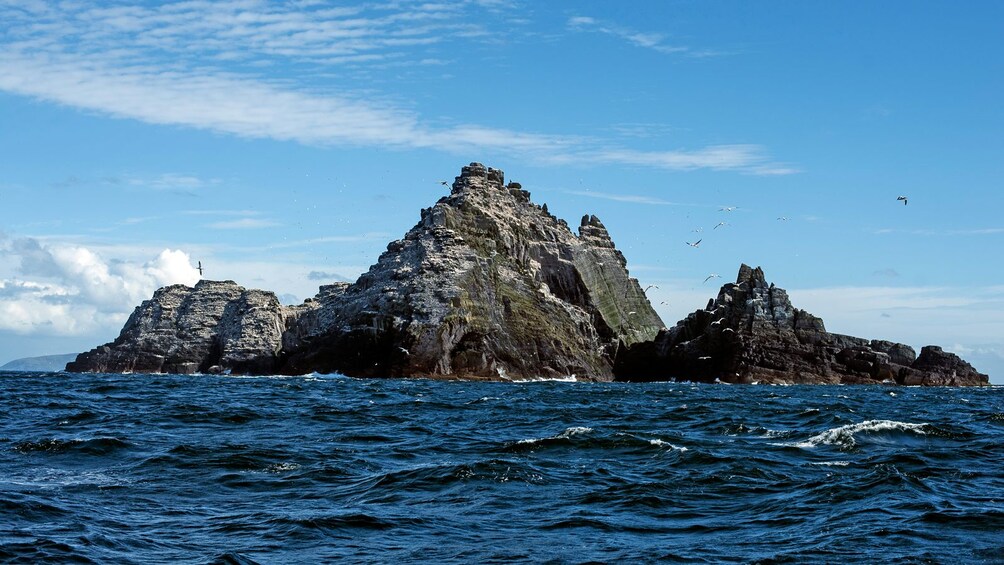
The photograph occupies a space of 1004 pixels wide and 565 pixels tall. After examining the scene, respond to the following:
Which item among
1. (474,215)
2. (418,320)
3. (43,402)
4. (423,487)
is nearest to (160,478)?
(423,487)

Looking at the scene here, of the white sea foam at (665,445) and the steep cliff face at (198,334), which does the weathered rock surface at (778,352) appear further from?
the white sea foam at (665,445)

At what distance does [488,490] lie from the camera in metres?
25.0

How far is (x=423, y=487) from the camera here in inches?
993

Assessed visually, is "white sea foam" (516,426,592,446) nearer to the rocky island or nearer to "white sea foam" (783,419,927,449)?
"white sea foam" (783,419,927,449)

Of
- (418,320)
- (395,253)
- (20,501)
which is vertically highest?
(395,253)

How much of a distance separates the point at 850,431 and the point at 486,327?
95.7 m

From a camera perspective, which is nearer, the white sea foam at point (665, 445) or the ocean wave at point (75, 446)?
the ocean wave at point (75, 446)

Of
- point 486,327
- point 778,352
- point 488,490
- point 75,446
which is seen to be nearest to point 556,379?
point 486,327

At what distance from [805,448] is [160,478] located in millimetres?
19593

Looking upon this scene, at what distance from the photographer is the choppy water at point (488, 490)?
18.7 m

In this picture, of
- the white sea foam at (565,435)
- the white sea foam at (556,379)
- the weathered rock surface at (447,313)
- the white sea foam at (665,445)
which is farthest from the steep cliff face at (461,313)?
the white sea foam at (665,445)

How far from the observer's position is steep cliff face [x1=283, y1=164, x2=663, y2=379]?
128500 millimetres

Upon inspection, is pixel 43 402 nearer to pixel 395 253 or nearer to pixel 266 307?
pixel 395 253

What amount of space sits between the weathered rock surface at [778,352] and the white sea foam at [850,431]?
98.7 meters
